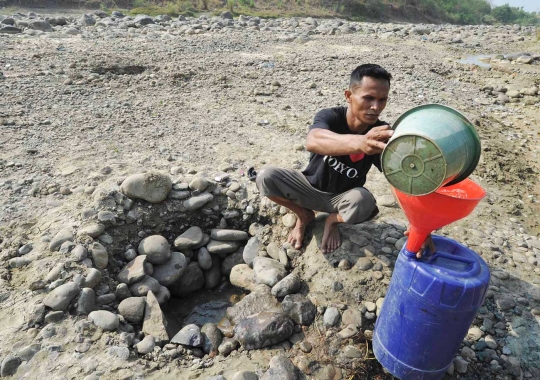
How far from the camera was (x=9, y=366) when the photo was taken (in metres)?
2.04

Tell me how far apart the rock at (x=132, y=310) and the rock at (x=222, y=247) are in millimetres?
782

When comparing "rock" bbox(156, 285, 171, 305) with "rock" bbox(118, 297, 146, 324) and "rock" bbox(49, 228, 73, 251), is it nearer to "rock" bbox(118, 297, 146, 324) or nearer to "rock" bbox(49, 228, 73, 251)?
"rock" bbox(118, 297, 146, 324)

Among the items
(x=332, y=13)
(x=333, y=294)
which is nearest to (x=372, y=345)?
(x=333, y=294)

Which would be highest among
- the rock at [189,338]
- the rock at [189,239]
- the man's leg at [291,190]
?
the man's leg at [291,190]

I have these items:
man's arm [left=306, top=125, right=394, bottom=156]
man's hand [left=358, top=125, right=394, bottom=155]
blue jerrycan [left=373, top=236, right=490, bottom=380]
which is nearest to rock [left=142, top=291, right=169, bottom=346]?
blue jerrycan [left=373, top=236, right=490, bottom=380]

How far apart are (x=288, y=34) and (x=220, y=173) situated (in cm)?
747

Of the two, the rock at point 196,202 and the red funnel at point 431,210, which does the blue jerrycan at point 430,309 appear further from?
the rock at point 196,202

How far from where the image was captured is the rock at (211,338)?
244cm

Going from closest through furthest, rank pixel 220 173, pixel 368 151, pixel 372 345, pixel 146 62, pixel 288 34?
pixel 368 151 < pixel 372 345 < pixel 220 173 < pixel 146 62 < pixel 288 34

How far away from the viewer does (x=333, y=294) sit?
2586 millimetres

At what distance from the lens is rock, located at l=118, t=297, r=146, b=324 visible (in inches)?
99.8

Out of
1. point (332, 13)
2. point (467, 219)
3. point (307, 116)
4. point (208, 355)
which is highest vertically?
point (332, 13)

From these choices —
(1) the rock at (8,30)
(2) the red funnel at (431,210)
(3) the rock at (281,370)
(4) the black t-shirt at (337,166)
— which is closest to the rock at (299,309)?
(3) the rock at (281,370)

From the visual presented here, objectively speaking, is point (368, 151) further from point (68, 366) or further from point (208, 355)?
point (68, 366)
